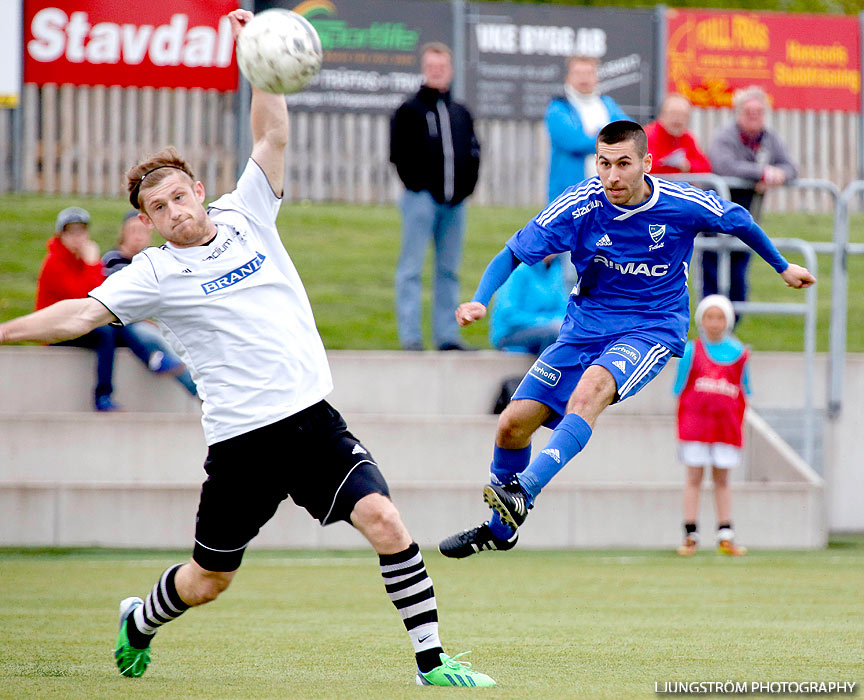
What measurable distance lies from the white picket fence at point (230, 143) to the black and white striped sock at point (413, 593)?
12.6 m

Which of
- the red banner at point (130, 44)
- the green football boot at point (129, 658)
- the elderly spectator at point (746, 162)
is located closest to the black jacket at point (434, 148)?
the elderly spectator at point (746, 162)

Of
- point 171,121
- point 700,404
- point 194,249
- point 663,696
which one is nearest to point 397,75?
point 171,121

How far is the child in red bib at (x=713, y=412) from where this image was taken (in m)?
10.6

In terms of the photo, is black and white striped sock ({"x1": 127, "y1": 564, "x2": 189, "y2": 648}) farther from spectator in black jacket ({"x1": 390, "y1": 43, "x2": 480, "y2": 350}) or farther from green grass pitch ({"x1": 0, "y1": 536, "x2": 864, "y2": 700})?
spectator in black jacket ({"x1": 390, "y1": 43, "x2": 480, "y2": 350})

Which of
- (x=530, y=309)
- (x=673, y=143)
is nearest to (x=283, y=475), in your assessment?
(x=530, y=309)

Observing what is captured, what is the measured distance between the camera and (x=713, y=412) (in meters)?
10.8

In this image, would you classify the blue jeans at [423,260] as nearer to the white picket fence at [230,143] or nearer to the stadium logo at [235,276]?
the white picket fence at [230,143]

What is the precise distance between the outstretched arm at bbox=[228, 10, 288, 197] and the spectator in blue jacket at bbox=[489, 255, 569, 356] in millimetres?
6369

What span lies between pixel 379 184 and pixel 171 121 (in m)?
2.95

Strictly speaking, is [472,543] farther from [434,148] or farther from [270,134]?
[434,148]

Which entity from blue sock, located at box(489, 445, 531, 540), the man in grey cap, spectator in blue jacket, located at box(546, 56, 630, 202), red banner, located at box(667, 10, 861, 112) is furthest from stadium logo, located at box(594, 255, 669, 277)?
red banner, located at box(667, 10, 861, 112)

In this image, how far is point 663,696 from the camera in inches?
191

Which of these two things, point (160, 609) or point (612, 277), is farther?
point (612, 277)

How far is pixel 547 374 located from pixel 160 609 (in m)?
2.36
